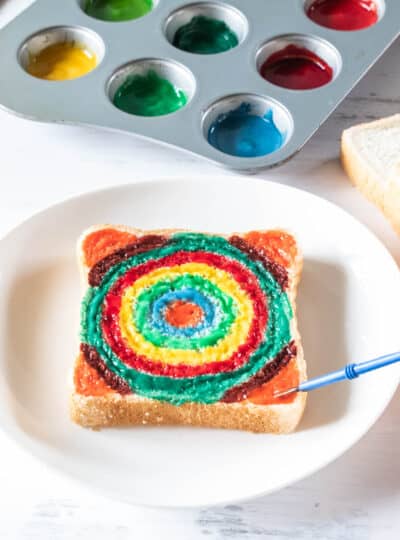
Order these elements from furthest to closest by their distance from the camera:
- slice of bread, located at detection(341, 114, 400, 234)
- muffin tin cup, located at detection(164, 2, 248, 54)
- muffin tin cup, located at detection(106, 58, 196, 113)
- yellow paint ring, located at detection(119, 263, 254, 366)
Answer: muffin tin cup, located at detection(164, 2, 248, 54) < muffin tin cup, located at detection(106, 58, 196, 113) < slice of bread, located at detection(341, 114, 400, 234) < yellow paint ring, located at detection(119, 263, 254, 366)

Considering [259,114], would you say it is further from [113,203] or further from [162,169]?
[113,203]

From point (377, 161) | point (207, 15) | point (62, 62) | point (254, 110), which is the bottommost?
point (377, 161)

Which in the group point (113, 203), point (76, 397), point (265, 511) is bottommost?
point (265, 511)

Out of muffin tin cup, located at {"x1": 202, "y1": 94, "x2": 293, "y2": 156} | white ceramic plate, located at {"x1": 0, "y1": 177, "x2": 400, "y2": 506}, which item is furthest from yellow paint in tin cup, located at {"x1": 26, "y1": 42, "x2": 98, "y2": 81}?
white ceramic plate, located at {"x1": 0, "y1": 177, "x2": 400, "y2": 506}

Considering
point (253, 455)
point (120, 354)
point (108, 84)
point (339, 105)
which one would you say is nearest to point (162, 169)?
point (108, 84)

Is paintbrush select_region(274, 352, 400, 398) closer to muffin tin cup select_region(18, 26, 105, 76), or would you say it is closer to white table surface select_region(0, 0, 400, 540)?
white table surface select_region(0, 0, 400, 540)

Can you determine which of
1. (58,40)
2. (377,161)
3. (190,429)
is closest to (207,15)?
(58,40)

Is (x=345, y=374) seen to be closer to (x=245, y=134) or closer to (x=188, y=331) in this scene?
(x=188, y=331)
